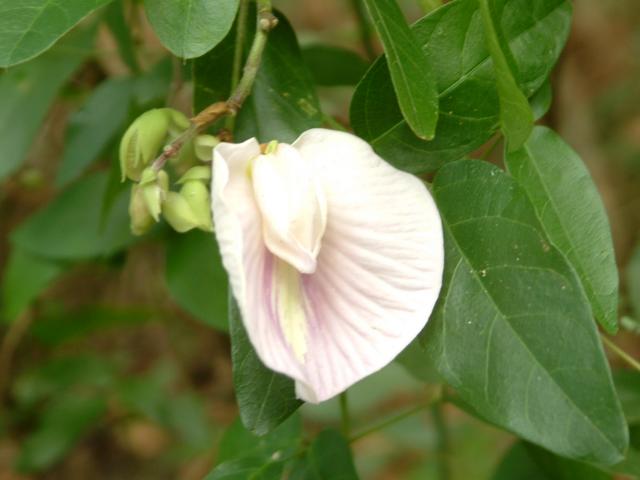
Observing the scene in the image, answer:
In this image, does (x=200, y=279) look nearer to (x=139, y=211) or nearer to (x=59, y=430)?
(x=139, y=211)

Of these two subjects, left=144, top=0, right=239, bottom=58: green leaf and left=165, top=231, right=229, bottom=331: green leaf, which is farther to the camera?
left=165, top=231, right=229, bottom=331: green leaf

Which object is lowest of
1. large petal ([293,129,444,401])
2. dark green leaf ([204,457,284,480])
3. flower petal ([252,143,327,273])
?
dark green leaf ([204,457,284,480])

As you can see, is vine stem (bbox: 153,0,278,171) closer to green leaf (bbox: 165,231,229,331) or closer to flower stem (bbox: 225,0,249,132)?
→ flower stem (bbox: 225,0,249,132)

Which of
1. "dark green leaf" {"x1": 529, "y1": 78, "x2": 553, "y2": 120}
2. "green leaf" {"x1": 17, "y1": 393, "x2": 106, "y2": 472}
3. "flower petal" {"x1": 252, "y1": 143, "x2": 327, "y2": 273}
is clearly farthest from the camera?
"green leaf" {"x1": 17, "y1": 393, "x2": 106, "y2": 472}

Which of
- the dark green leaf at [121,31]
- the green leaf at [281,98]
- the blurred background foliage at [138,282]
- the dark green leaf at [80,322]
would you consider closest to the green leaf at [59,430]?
the blurred background foliage at [138,282]

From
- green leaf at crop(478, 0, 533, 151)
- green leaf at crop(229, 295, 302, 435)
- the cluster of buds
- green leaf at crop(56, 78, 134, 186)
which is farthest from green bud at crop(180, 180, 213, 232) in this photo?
green leaf at crop(56, 78, 134, 186)

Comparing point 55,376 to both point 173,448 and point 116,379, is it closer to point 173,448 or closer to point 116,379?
point 116,379

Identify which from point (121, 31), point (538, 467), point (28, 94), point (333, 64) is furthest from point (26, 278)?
point (538, 467)
